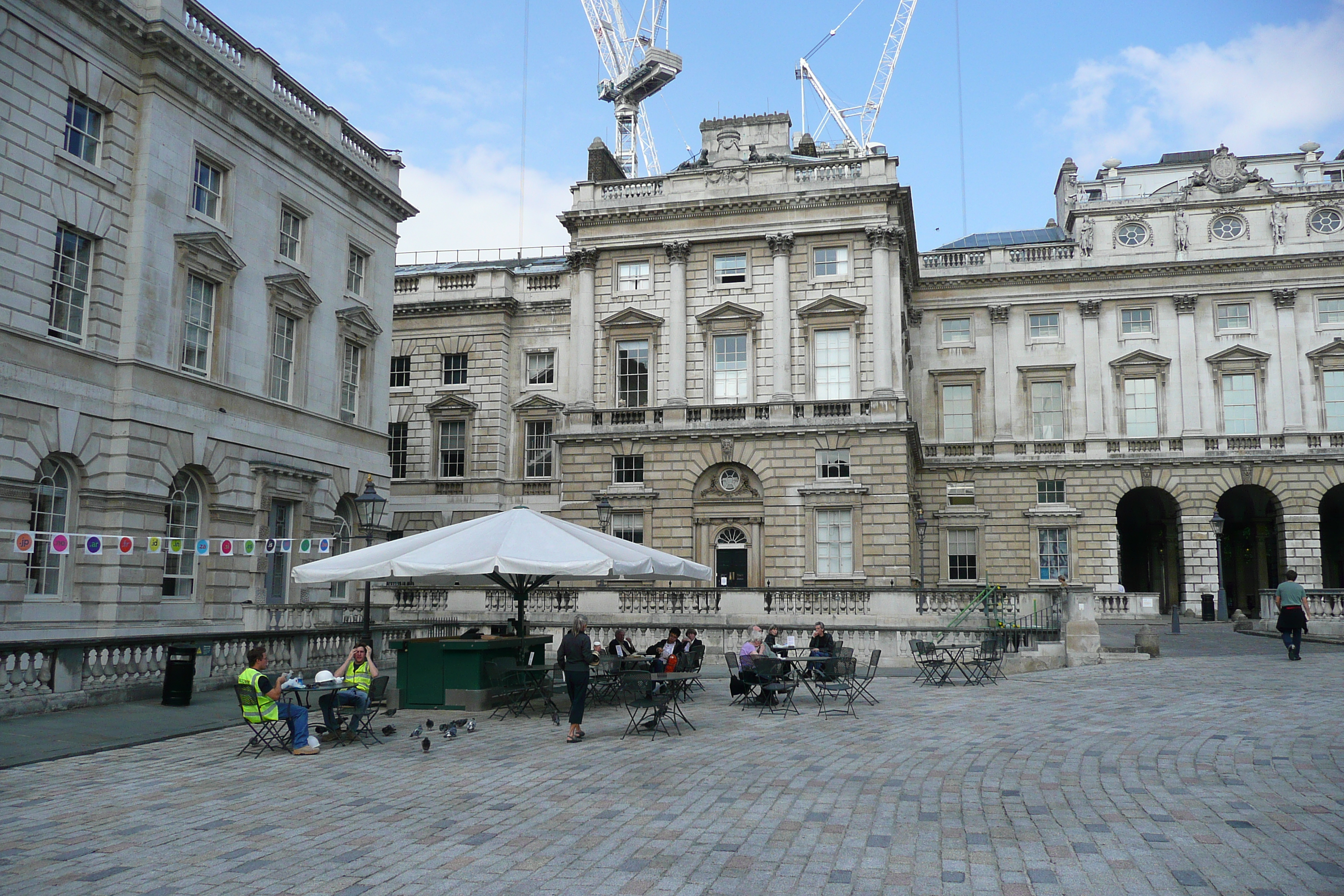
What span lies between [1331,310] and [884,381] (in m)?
21.6

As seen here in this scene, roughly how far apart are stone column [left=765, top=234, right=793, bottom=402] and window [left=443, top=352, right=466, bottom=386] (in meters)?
Result: 13.8

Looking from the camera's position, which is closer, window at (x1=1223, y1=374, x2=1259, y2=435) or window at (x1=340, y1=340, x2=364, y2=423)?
window at (x1=340, y1=340, x2=364, y2=423)

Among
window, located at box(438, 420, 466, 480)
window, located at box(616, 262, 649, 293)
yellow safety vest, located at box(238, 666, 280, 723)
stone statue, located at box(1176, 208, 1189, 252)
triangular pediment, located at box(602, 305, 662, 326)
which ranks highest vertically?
stone statue, located at box(1176, 208, 1189, 252)

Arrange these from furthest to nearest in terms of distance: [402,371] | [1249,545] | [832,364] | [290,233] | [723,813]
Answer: [1249,545]
[402,371]
[832,364]
[290,233]
[723,813]

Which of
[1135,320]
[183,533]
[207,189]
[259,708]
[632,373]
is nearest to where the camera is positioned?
[259,708]

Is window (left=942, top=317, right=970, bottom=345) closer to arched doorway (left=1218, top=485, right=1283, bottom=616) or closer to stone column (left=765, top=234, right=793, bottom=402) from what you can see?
stone column (left=765, top=234, right=793, bottom=402)

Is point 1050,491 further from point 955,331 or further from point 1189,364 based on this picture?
point 955,331

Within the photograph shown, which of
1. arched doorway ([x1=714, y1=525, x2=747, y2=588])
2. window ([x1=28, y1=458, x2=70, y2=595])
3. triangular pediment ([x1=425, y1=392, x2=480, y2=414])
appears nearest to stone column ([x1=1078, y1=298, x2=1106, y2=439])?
arched doorway ([x1=714, y1=525, x2=747, y2=588])

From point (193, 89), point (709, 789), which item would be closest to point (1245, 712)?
point (709, 789)

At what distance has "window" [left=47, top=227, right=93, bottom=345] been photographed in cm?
2067

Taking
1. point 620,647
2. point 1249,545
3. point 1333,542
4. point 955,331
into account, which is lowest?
point 620,647

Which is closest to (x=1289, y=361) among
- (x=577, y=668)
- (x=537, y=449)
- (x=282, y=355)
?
(x=537, y=449)

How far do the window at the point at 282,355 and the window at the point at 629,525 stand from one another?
48.9ft

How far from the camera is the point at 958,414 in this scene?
45719 mm
